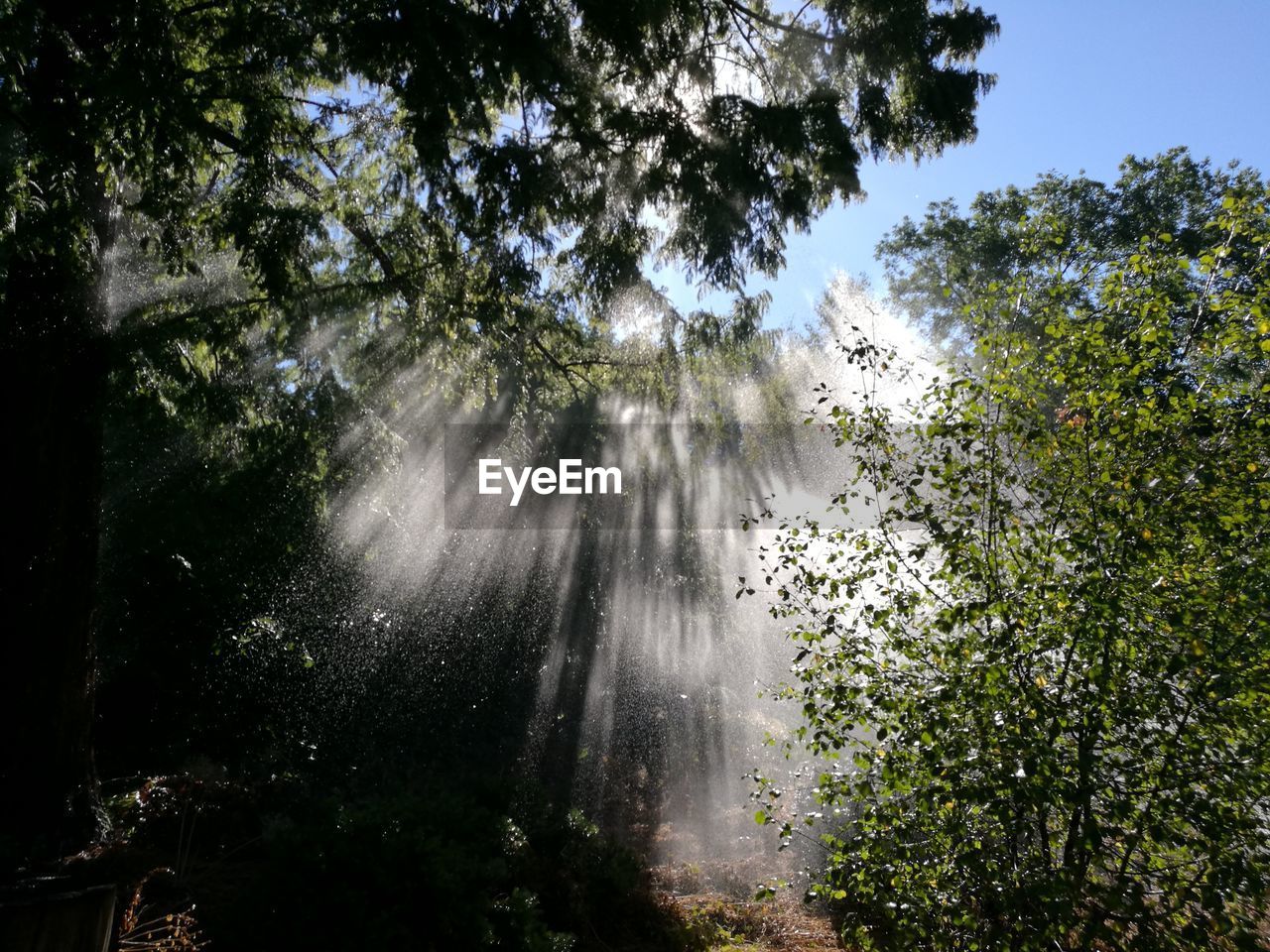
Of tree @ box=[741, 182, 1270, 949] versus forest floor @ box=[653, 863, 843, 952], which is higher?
tree @ box=[741, 182, 1270, 949]

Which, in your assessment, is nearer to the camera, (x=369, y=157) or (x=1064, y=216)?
(x=369, y=157)

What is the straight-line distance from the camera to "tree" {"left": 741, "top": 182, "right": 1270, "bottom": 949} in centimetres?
230

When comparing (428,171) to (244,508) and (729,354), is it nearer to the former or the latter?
(729,354)

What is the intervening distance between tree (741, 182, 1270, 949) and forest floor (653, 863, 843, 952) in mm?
2357

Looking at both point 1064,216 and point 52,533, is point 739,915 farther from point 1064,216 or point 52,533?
point 1064,216

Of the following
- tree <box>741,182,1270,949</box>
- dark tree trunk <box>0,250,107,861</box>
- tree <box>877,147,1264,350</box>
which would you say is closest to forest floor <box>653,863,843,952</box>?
tree <box>741,182,1270,949</box>

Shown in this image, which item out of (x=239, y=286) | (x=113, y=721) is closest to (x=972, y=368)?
(x=239, y=286)

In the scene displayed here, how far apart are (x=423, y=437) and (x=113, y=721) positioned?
3780 mm

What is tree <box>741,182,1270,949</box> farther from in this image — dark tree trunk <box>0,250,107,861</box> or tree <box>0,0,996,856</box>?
dark tree trunk <box>0,250,107,861</box>

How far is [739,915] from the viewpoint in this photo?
18.3ft

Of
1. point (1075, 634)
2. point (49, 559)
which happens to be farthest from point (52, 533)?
point (1075, 634)

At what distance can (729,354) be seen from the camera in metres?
5.38

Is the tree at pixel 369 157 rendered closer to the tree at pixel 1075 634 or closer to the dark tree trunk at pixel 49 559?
the dark tree trunk at pixel 49 559

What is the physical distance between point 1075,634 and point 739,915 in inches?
158
